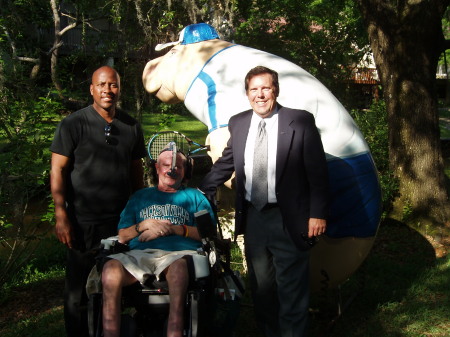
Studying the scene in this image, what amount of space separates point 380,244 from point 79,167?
13.3 feet

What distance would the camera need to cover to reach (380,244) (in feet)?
21.5

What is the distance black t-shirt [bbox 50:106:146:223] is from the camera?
364 cm

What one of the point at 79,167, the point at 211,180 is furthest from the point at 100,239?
the point at 211,180

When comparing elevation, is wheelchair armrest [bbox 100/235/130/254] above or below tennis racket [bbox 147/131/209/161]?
below

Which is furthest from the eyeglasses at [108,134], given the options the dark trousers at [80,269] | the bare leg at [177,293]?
the bare leg at [177,293]

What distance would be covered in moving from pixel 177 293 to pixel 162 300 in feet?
0.46

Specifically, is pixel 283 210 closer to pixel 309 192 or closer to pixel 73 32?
pixel 309 192

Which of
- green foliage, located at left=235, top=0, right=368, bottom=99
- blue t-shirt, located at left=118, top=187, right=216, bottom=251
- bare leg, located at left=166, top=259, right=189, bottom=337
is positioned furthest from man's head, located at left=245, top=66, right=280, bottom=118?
green foliage, located at left=235, top=0, right=368, bottom=99

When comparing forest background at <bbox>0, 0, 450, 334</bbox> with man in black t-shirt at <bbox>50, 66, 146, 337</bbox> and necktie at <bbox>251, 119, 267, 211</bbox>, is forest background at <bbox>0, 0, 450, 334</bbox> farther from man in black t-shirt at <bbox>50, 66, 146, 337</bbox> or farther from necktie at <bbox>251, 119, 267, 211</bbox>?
necktie at <bbox>251, 119, 267, 211</bbox>

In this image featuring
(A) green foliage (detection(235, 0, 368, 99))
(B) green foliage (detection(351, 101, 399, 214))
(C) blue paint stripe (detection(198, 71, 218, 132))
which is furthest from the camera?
(A) green foliage (detection(235, 0, 368, 99))

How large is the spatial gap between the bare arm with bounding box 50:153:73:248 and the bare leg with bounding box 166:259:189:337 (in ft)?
2.73

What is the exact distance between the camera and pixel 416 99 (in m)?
6.50

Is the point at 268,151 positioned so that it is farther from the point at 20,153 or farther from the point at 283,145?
the point at 20,153

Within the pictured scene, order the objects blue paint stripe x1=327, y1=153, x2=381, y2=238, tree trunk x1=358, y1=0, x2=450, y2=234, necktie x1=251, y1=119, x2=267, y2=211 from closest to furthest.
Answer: necktie x1=251, y1=119, x2=267, y2=211 → blue paint stripe x1=327, y1=153, x2=381, y2=238 → tree trunk x1=358, y1=0, x2=450, y2=234
